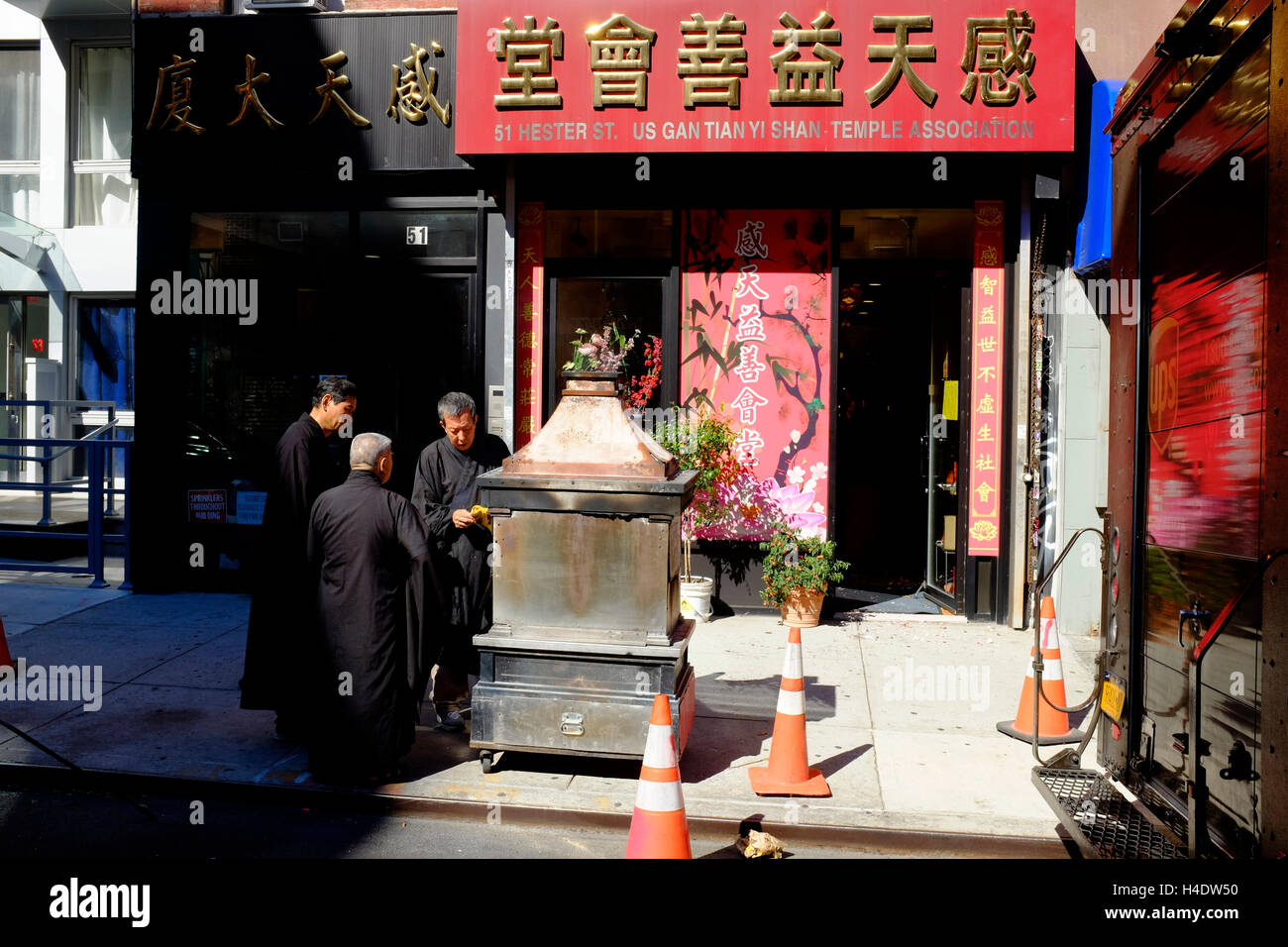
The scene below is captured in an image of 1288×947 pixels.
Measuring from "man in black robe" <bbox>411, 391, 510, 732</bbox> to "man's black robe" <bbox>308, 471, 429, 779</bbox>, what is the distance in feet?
1.90

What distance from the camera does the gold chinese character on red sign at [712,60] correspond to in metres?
8.66

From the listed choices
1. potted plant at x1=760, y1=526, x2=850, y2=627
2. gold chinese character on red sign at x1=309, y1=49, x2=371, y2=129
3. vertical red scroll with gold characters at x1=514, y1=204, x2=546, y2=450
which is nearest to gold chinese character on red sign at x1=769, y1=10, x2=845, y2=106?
vertical red scroll with gold characters at x1=514, y1=204, x2=546, y2=450

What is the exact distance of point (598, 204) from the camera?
9.70 m

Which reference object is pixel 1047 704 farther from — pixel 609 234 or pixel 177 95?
pixel 177 95

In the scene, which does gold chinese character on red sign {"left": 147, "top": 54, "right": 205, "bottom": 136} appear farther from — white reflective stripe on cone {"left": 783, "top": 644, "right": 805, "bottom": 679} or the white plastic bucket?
white reflective stripe on cone {"left": 783, "top": 644, "right": 805, "bottom": 679}

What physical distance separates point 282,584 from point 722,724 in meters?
2.76

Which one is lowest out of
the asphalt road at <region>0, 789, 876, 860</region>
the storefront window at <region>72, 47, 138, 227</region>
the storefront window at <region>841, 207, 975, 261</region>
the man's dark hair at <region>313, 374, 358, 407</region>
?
the asphalt road at <region>0, 789, 876, 860</region>

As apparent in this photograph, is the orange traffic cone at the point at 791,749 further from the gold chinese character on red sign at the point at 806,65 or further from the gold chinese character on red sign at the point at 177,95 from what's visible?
the gold chinese character on red sign at the point at 177,95

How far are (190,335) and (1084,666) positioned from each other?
8593 mm

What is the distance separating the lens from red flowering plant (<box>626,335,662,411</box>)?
958cm

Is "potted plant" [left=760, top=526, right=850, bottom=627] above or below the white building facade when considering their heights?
below

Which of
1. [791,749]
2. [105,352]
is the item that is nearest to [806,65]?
[791,749]

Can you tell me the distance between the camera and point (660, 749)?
4102 millimetres

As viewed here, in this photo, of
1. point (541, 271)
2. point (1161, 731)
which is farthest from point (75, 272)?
point (1161, 731)
